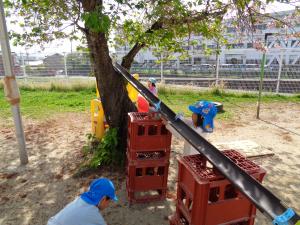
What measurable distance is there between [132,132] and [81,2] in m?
2.21

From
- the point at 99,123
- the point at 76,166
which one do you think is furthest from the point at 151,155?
the point at 99,123

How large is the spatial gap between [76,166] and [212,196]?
2916mm

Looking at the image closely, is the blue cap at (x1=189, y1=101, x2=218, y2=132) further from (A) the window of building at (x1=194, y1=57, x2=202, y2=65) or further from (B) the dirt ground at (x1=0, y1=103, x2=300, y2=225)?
(A) the window of building at (x1=194, y1=57, x2=202, y2=65)

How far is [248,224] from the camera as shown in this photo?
8.06ft

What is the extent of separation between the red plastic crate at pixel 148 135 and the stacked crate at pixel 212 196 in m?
0.94

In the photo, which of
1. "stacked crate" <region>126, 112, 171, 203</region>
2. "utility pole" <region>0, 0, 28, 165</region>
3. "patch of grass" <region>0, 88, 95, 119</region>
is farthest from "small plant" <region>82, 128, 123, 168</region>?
"patch of grass" <region>0, 88, 95, 119</region>

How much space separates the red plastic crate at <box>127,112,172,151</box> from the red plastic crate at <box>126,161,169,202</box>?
225 mm

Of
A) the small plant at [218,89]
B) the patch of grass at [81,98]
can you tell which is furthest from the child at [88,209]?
the small plant at [218,89]

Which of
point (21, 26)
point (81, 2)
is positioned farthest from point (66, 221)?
point (21, 26)

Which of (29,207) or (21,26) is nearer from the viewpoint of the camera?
(29,207)

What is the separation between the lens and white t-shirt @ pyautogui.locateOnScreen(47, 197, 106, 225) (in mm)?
2303

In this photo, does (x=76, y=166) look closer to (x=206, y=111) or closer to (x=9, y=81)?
(x=9, y=81)

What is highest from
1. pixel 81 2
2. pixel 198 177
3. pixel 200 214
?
pixel 81 2

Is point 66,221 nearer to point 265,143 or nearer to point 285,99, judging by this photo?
point 265,143
